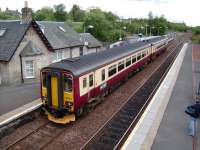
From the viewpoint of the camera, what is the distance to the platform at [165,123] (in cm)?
1063

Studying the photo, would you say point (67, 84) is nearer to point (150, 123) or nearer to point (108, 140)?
point (108, 140)

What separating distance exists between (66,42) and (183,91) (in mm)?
14981

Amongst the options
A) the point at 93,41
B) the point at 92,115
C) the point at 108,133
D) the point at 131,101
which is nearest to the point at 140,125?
the point at 108,133

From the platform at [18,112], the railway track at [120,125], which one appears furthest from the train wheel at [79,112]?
the platform at [18,112]

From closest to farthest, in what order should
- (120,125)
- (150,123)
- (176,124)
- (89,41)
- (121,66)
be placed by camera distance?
(150,123) → (176,124) → (120,125) → (121,66) → (89,41)

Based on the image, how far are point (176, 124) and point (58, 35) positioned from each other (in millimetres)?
19785

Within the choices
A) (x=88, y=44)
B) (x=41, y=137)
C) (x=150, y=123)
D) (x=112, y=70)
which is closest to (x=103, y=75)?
(x=112, y=70)

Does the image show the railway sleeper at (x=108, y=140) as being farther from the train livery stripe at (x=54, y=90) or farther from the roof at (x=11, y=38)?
the roof at (x=11, y=38)

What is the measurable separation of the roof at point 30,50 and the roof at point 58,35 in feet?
10.3

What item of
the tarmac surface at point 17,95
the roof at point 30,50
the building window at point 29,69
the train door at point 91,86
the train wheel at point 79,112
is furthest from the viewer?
the building window at point 29,69

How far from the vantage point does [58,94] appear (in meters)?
13.3

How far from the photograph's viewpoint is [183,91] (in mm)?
19203

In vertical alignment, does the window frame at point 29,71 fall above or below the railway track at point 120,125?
above

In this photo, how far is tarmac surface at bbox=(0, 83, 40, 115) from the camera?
15.9m
